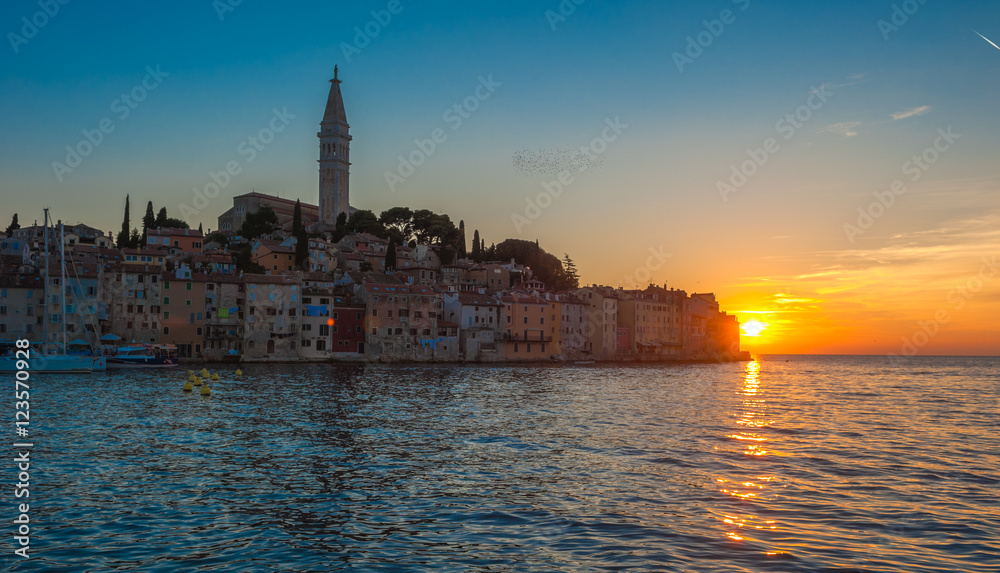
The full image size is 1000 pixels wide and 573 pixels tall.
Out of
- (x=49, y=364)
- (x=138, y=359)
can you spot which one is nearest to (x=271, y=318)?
(x=138, y=359)

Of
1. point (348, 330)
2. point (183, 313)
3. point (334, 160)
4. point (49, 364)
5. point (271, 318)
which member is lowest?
point (49, 364)

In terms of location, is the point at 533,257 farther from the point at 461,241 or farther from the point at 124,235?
the point at 124,235

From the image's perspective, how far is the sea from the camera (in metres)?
11.5

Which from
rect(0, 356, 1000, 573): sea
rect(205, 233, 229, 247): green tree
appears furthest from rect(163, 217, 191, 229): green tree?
rect(0, 356, 1000, 573): sea

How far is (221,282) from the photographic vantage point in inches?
2997

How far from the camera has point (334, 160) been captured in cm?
14088

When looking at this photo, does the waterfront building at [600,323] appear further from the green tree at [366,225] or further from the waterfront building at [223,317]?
the waterfront building at [223,317]

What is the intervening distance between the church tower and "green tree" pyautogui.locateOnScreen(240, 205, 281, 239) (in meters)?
18.9

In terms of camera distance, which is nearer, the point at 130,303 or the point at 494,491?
the point at 494,491

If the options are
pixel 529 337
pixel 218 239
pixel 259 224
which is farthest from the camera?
pixel 259 224

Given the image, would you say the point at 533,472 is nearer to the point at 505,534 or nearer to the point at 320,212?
the point at 505,534

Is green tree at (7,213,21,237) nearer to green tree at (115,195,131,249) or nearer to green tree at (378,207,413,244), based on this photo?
green tree at (115,195,131,249)

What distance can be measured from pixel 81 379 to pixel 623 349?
3164 inches

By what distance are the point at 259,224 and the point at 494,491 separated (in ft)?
362
